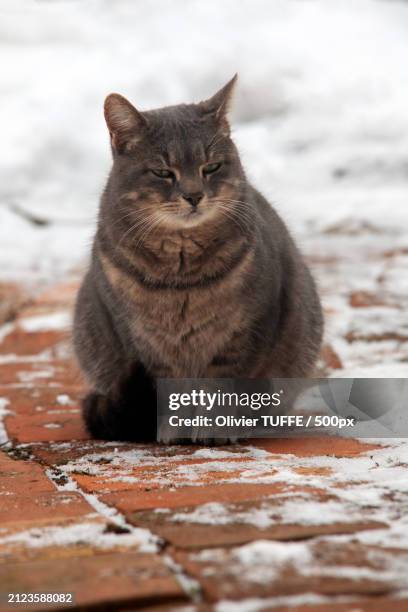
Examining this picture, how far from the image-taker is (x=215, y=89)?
6.99 m

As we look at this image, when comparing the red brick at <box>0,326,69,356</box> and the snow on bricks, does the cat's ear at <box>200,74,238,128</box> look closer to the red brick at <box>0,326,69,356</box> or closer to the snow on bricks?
the snow on bricks

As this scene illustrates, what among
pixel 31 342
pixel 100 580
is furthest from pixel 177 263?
pixel 31 342

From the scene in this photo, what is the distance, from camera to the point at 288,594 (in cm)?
102

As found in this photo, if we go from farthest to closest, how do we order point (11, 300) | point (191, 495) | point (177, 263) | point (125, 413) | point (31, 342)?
point (11, 300), point (31, 342), point (177, 263), point (125, 413), point (191, 495)

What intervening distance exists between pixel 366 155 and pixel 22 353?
415 centimetres

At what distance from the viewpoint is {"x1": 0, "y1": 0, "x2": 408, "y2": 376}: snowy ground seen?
6.63 m

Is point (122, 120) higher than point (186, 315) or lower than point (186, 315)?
higher

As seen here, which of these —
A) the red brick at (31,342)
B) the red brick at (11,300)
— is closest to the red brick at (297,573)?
the red brick at (31,342)

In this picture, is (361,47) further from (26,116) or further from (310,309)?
(310,309)

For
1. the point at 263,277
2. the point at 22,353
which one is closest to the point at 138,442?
the point at 263,277

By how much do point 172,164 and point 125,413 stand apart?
0.72 metres

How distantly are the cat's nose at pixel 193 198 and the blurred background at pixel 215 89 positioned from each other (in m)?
4.02

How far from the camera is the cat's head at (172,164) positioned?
2.33m

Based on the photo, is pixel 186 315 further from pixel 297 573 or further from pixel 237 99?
pixel 237 99
